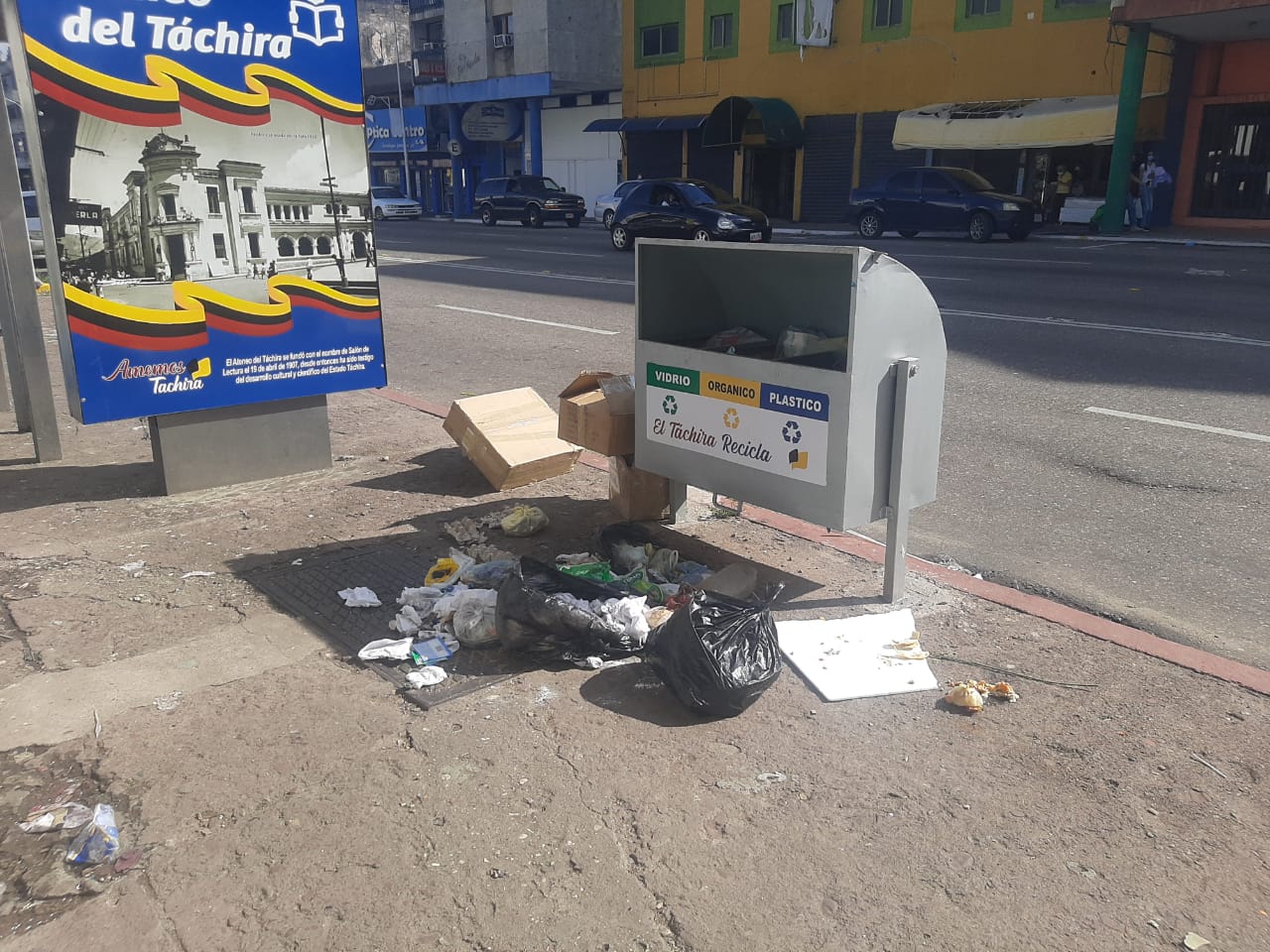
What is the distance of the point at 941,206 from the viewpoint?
24266 mm

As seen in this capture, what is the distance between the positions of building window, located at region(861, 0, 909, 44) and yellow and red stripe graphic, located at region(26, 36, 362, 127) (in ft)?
94.1

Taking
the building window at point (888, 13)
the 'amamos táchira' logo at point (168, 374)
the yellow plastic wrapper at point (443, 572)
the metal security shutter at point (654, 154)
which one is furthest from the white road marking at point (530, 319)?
the metal security shutter at point (654, 154)

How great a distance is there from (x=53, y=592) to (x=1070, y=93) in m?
29.0

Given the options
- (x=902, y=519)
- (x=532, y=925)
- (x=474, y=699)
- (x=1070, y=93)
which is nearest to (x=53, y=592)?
(x=474, y=699)

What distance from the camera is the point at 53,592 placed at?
4.84 metres

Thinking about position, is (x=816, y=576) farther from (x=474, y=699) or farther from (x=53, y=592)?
(x=53, y=592)

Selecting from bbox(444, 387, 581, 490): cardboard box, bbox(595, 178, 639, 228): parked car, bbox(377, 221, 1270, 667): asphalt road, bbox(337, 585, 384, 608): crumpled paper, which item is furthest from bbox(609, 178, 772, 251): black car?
bbox(337, 585, 384, 608): crumpled paper

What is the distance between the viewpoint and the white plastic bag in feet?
13.9

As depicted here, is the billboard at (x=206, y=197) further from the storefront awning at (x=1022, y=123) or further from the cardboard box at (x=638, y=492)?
the storefront awning at (x=1022, y=123)

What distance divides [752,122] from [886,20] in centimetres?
558

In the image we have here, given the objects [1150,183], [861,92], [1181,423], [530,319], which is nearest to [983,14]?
[861,92]

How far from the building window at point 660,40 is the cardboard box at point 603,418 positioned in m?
35.9

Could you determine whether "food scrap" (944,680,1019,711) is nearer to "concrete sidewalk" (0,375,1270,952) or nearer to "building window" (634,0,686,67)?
"concrete sidewalk" (0,375,1270,952)

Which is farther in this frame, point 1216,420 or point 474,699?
point 1216,420
